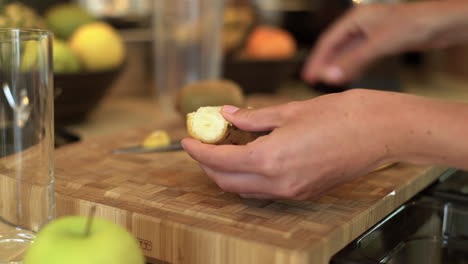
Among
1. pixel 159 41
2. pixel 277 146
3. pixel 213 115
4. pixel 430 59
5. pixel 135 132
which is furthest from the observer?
pixel 430 59

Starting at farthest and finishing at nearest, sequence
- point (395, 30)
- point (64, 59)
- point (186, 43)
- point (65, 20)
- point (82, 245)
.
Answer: point (186, 43) < point (65, 20) < point (64, 59) < point (395, 30) < point (82, 245)

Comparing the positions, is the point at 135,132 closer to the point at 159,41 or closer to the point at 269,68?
the point at 159,41

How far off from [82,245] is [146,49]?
127cm

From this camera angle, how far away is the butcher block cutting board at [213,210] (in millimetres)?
589

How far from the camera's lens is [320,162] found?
0.59 m

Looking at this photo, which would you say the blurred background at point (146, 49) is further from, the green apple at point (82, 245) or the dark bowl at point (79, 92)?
the green apple at point (82, 245)

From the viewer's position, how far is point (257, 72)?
1.54 meters

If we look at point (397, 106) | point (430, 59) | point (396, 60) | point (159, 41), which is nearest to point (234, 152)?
point (397, 106)

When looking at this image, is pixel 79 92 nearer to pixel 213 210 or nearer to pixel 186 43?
pixel 186 43

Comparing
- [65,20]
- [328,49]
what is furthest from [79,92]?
[328,49]

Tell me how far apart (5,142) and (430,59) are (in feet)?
6.26

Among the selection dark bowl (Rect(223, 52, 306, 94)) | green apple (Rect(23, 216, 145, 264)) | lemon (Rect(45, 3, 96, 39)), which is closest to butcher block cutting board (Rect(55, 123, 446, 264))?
green apple (Rect(23, 216, 145, 264))

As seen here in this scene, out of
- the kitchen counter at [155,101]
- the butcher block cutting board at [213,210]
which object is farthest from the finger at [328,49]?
the butcher block cutting board at [213,210]

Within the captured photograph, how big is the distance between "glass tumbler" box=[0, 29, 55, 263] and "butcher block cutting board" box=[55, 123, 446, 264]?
0.10m
